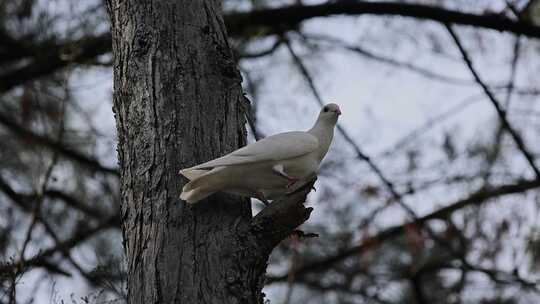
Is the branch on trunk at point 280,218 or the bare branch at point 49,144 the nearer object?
the branch on trunk at point 280,218

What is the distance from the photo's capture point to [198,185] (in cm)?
284

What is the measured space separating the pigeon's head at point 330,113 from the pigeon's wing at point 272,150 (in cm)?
38

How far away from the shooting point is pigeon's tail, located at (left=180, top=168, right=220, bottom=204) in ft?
9.25

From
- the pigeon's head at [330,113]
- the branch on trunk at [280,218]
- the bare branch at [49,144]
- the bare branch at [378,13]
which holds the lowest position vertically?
the branch on trunk at [280,218]

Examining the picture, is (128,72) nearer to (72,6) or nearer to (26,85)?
(72,6)

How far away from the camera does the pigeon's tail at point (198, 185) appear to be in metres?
2.82

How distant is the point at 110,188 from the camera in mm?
7203

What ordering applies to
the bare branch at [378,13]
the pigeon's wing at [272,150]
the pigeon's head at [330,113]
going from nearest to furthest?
1. the pigeon's wing at [272,150]
2. the pigeon's head at [330,113]
3. the bare branch at [378,13]

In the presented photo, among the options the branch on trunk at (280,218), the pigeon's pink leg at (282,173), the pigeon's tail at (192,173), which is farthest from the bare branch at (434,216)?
the pigeon's tail at (192,173)

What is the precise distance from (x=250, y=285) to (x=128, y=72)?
1.07 metres

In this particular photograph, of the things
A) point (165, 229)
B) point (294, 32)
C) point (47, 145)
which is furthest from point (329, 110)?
point (47, 145)

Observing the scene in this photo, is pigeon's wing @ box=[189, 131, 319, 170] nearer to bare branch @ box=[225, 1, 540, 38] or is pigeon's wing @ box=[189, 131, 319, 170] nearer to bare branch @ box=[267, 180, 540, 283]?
bare branch @ box=[225, 1, 540, 38]

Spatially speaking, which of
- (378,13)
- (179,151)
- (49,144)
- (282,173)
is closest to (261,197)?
(282,173)

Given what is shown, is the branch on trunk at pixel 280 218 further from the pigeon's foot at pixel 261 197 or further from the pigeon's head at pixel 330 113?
the pigeon's head at pixel 330 113
